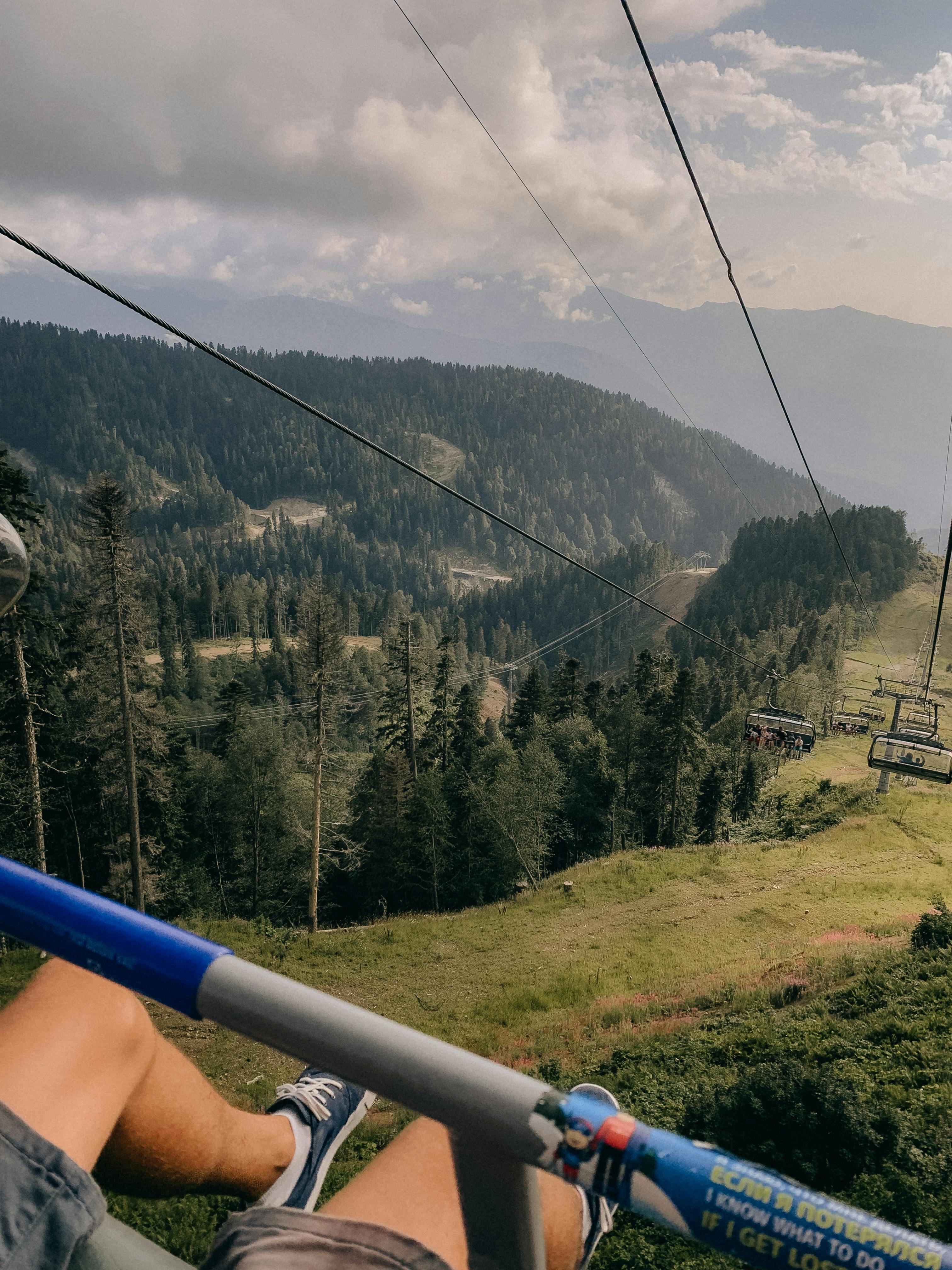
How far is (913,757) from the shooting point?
24156mm

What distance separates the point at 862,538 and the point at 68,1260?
158055mm

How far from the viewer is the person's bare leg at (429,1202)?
1.17m

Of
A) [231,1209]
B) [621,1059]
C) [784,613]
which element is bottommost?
[784,613]

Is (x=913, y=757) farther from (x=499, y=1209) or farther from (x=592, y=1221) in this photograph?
(x=499, y=1209)

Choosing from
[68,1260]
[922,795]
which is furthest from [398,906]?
[68,1260]

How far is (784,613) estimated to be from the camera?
122 metres

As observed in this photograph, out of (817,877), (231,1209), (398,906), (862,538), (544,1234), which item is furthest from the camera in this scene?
(862,538)

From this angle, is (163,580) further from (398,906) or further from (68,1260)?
(68,1260)

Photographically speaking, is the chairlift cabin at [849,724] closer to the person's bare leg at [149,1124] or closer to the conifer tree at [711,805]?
the conifer tree at [711,805]

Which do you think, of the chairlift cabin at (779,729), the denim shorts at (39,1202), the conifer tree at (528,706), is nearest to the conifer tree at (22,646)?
the denim shorts at (39,1202)


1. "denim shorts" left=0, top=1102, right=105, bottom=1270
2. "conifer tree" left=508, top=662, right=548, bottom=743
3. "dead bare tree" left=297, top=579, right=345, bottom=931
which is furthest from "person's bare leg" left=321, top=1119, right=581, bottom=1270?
"conifer tree" left=508, top=662, right=548, bottom=743

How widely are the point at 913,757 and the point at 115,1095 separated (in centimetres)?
2746

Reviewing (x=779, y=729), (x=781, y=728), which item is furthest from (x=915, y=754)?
(x=779, y=729)

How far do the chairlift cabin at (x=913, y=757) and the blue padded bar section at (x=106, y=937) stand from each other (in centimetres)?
2567
